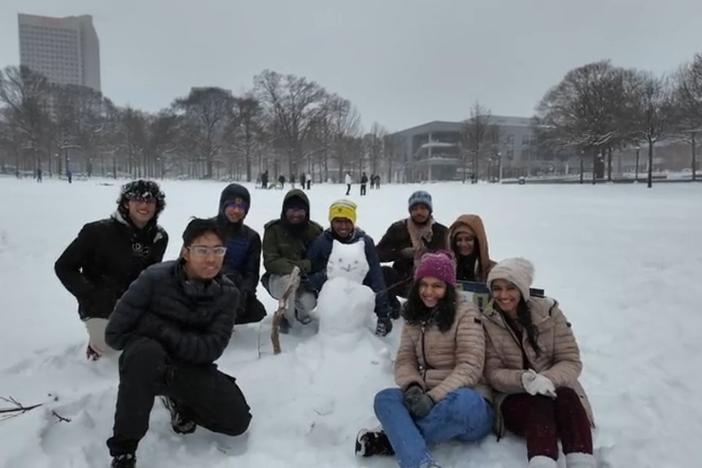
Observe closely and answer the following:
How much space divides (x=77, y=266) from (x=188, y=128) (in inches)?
2246

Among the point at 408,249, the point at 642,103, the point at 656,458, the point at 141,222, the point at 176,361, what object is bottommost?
the point at 656,458

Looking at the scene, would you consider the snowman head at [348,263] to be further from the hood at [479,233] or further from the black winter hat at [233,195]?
the black winter hat at [233,195]

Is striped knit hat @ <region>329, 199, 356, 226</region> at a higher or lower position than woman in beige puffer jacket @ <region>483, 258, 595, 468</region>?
higher

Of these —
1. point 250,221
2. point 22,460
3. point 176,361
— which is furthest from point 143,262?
point 250,221

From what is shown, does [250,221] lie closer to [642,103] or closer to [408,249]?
[408,249]

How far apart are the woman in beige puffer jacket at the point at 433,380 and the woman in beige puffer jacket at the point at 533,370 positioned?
0.40 feet

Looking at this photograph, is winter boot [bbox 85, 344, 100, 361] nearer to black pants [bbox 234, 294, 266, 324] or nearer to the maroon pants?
black pants [bbox 234, 294, 266, 324]

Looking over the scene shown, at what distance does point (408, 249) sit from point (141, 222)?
2.71 meters

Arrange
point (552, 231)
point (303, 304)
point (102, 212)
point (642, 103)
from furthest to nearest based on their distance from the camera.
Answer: point (642, 103) < point (102, 212) < point (552, 231) < point (303, 304)

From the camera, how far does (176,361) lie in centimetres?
280

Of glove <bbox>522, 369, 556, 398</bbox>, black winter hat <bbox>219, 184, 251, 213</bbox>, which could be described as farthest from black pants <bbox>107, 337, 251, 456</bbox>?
black winter hat <bbox>219, 184, 251, 213</bbox>

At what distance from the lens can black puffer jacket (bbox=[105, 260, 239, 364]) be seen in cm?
276

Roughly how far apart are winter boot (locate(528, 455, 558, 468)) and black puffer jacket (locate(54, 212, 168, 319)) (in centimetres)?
315

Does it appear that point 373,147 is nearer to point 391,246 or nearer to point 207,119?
point 207,119
